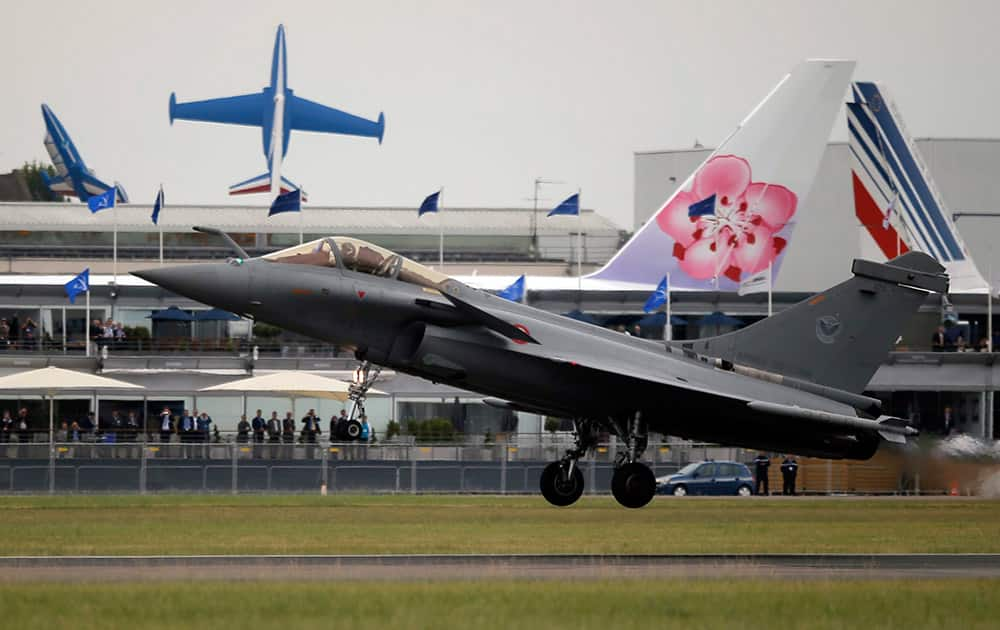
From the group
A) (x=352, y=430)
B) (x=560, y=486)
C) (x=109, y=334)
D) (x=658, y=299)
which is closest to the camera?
(x=352, y=430)

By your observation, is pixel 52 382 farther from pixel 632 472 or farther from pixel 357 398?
pixel 632 472

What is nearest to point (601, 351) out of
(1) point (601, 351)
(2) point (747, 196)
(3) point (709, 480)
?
(1) point (601, 351)

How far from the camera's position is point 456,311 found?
70.1 ft

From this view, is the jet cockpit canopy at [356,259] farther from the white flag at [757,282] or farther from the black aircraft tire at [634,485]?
the white flag at [757,282]

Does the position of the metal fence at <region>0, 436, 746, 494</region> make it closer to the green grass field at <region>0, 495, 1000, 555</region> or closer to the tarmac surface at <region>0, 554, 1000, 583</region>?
the green grass field at <region>0, 495, 1000, 555</region>

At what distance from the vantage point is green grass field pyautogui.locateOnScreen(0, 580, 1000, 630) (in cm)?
1324

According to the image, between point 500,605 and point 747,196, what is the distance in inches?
1477

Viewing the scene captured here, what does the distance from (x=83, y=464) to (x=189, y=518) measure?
881 centimetres

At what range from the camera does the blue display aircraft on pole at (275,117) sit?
7119 centimetres

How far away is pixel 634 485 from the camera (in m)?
22.1

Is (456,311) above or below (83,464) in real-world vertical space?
above

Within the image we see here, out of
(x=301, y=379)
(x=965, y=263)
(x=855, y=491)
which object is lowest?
(x=855, y=491)

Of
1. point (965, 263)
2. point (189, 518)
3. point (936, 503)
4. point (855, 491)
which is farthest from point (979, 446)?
point (965, 263)

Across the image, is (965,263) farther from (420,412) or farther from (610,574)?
(610,574)
